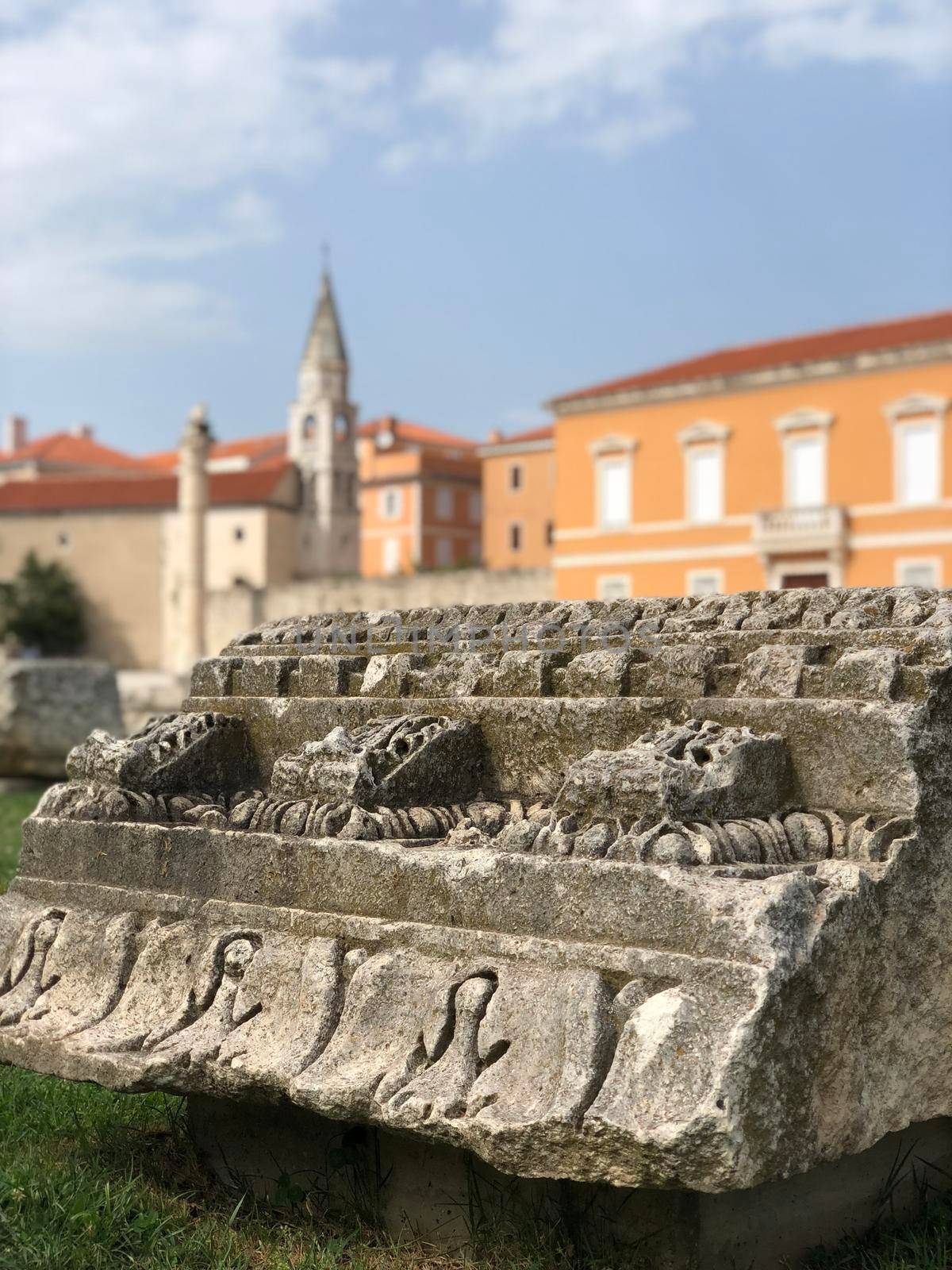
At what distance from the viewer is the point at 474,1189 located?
326 cm

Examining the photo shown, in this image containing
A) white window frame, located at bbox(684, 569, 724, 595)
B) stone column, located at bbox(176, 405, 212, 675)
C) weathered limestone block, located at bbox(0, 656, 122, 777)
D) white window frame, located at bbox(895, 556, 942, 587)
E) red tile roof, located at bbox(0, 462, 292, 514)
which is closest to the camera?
weathered limestone block, located at bbox(0, 656, 122, 777)

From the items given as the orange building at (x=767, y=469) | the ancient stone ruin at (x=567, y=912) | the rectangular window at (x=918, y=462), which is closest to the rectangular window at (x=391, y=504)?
the orange building at (x=767, y=469)

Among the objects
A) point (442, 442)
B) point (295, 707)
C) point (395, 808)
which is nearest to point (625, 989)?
point (395, 808)

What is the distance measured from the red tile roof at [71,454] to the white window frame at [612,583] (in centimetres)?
3405

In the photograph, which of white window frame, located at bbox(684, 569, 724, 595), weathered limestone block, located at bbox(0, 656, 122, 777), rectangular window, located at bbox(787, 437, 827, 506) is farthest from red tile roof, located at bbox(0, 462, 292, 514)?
weathered limestone block, located at bbox(0, 656, 122, 777)

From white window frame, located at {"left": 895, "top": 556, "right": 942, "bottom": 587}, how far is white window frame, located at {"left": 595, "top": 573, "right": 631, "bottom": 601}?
5228mm

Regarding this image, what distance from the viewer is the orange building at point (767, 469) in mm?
25328

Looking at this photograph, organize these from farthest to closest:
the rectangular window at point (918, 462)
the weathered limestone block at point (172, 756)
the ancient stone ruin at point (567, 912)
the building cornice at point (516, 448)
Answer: the building cornice at point (516, 448), the rectangular window at point (918, 462), the weathered limestone block at point (172, 756), the ancient stone ruin at point (567, 912)

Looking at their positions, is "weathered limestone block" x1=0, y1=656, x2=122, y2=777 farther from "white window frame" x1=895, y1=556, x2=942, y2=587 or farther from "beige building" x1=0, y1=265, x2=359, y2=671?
"beige building" x1=0, y1=265, x2=359, y2=671

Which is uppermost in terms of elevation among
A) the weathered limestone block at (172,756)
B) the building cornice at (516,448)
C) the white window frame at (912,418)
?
the building cornice at (516,448)

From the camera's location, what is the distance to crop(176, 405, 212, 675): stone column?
135 ft

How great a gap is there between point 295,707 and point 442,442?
55.2 metres

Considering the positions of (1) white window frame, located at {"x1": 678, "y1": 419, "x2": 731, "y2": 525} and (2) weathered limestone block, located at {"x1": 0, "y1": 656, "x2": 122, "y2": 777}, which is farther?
(1) white window frame, located at {"x1": 678, "y1": 419, "x2": 731, "y2": 525}

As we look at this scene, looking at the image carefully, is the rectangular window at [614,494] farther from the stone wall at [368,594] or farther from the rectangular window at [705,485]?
the stone wall at [368,594]
